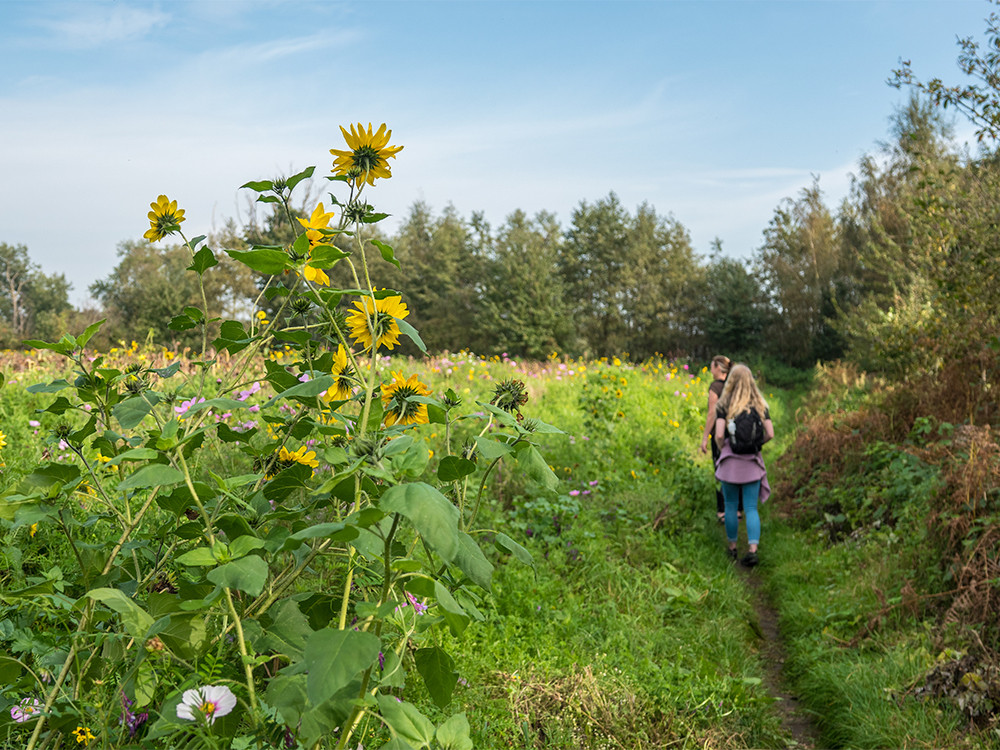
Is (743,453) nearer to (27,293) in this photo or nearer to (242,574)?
(242,574)

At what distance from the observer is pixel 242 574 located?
1.21 meters

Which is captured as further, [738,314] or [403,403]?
[738,314]

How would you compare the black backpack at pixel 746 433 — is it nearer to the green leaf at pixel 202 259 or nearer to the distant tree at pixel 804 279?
the green leaf at pixel 202 259

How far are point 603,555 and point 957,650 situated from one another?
2128 mm

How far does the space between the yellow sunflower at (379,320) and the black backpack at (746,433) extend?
16.3 feet

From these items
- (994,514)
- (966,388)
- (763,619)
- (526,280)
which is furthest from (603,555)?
(526,280)

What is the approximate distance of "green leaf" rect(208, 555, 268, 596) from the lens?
1175 mm

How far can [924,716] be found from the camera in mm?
3254

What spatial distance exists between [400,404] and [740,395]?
17.0 feet

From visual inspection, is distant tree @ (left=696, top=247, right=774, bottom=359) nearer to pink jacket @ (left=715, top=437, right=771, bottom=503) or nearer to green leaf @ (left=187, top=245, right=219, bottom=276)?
pink jacket @ (left=715, top=437, right=771, bottom=503)

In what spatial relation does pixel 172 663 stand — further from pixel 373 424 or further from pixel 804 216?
pixel 804 216

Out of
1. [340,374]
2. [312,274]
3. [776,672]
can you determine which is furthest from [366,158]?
[776,672]

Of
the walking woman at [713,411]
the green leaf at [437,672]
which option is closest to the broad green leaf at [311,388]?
the green leaf at [437,672]

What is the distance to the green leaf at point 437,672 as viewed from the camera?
1414 mm
